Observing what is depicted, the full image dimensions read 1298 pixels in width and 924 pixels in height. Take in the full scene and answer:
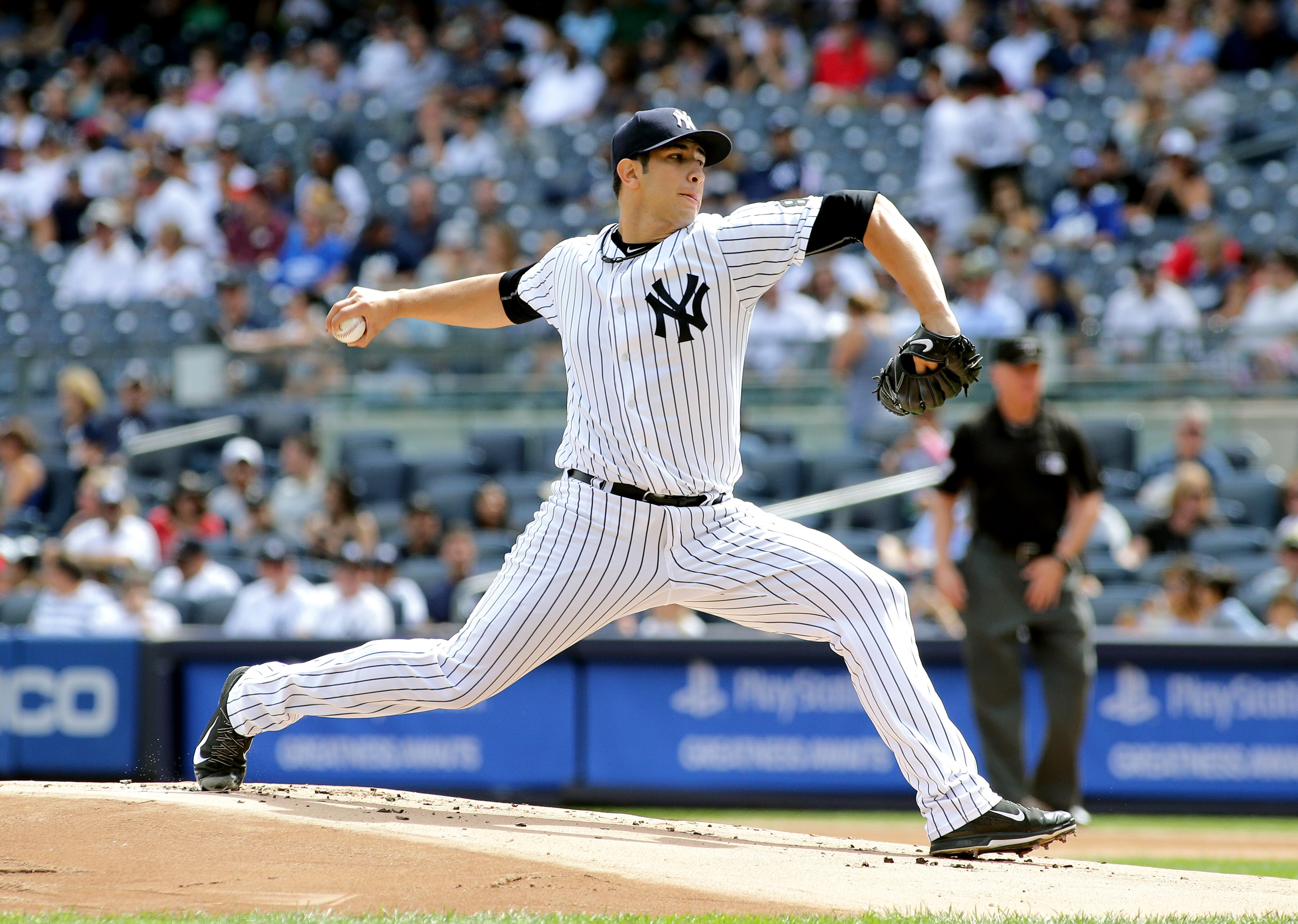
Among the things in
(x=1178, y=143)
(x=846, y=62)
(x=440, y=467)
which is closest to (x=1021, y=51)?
(x=846, y=62)

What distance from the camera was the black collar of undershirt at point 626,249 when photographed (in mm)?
3953

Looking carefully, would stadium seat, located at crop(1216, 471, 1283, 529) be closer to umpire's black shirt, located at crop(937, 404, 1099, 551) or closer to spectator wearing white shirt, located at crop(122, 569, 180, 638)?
umpire's black shirt, located at crop(937, 404, 1099, 551)

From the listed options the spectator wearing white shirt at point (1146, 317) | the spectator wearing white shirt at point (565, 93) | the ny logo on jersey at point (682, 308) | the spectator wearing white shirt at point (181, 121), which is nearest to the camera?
the ny logo on jersey at point (682, 308)

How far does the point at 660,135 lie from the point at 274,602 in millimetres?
5429

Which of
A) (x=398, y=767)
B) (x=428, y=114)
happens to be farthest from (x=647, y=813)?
(x=428, y=114)

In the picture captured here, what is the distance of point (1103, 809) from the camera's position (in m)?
7.62

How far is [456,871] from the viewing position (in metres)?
3.82

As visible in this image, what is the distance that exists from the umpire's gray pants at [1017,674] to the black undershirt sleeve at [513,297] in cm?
279

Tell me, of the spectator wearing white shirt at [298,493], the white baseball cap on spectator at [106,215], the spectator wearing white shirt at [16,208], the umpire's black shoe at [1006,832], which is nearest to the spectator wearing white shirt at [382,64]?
the white baseball cap on spectator at [106,215]

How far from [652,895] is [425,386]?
7842 millimetres

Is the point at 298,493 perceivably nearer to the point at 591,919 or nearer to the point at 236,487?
the point at 236,487

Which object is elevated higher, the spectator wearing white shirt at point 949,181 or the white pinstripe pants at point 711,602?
the spectator wearing white shirt at point 949,181

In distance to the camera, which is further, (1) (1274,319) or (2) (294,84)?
(2) (294,84)

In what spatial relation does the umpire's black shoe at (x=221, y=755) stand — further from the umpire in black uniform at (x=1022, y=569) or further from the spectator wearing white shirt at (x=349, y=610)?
the spectator wearing white shirt at (x=349, y=610)
